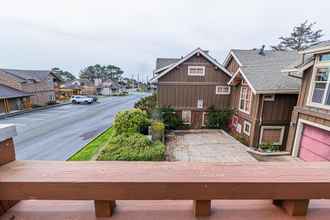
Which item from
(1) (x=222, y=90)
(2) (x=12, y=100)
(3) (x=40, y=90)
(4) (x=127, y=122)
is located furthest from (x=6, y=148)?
(3) (x=40, y=90)

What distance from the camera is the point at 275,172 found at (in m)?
0.74

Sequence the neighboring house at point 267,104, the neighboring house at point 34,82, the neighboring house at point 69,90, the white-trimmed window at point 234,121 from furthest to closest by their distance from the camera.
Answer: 1. the neighboring house at point 69,90
2. the neighboring house at point 34,82
3. the white-trimmed window at point 234,121
4. the neighboring house at point 267,104

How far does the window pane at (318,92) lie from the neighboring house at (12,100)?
25.3 meters

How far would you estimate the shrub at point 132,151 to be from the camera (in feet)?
20.6

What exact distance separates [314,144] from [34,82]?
98.5ft

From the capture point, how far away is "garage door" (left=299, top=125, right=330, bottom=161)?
5.95 m

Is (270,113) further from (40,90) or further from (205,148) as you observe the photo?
(40,90)

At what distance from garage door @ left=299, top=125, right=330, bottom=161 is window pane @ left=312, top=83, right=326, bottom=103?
1.12 metres

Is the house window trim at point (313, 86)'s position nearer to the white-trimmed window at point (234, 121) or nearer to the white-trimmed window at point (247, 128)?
the white-trimmed window at point (247, 128)

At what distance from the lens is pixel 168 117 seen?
12.0 meters

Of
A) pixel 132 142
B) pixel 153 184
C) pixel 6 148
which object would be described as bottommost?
pixel 132 142

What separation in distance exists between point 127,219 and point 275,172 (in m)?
0.70

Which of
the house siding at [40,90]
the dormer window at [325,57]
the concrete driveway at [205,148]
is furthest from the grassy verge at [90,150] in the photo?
the house siding at [40,90]

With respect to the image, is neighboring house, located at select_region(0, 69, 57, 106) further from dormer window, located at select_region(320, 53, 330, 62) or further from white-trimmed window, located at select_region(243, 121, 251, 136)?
dormer window, located at select_region(320, 53, 330, 62)
